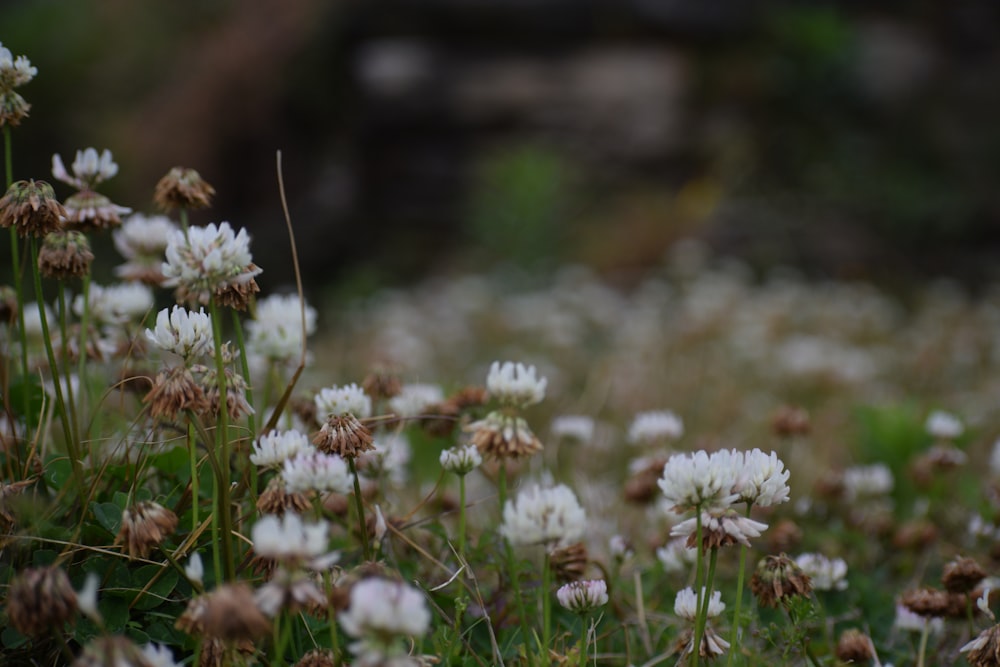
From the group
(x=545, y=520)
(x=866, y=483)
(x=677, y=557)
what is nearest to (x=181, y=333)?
(x=545, y=520)

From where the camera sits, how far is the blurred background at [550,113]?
7.71 metres

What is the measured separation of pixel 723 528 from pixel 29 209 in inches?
34.1

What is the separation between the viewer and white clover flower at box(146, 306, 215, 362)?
105 cm

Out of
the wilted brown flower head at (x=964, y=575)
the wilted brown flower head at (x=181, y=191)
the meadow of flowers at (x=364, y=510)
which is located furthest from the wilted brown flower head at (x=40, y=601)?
the wilted brown flower head at (x=964, y=575)

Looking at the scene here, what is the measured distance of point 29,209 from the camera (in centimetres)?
105

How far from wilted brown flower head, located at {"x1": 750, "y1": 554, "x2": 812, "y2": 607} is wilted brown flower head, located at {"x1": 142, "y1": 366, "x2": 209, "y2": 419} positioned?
27.4 inches

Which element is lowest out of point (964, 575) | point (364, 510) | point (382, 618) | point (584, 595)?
point (382, 618)

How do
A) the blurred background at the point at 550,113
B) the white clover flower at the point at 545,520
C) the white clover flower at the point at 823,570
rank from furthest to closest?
the blurred background at the point at 550,113, the white clover flower at the point at 823,570, the white clover flower at the point at 545,520

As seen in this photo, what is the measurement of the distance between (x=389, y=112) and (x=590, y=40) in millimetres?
2018

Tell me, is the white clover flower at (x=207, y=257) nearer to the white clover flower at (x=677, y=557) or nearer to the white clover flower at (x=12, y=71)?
the white clover flower at (x=12, y=71)

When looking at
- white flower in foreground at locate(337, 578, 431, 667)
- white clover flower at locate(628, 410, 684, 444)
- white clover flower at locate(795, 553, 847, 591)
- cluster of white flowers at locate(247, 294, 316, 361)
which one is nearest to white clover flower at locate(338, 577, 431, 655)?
white flower in foreground at locate(337, 578, 431, 667)

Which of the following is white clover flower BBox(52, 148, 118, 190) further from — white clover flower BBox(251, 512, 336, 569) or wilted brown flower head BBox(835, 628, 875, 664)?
wilted brown flower head BBox(835, 628, 875, 664)

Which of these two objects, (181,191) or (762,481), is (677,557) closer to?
(762,481)

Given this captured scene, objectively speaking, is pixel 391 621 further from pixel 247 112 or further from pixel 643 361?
pixel 247 112
